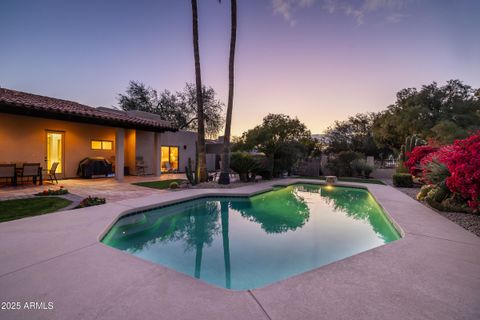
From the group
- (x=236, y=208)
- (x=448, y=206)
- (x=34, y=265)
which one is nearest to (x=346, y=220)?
(x=448, y=206)

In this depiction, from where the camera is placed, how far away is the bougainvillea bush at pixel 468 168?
16.3 ft

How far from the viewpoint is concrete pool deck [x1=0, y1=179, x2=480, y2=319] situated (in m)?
2.39

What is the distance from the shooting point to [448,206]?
23.7ft

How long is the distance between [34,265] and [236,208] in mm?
6316

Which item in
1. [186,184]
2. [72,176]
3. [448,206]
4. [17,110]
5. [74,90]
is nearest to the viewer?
[448,206]

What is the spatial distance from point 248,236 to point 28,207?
21.0 feet

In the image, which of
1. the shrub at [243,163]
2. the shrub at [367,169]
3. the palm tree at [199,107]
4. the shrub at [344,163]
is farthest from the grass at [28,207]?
the shrub at [367,169]

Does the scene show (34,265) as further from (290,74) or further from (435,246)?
(290,74)

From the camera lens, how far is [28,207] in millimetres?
6797

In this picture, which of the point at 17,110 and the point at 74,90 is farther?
the point at 74,90

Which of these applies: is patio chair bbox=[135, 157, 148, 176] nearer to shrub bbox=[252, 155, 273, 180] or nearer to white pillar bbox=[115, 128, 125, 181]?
white pillar bbox=[115, 128, 125, 181]

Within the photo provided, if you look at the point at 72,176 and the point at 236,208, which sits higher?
the point at 72,176

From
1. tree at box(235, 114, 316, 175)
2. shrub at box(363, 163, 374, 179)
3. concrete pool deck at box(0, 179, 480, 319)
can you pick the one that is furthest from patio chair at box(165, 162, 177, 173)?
shrub at box(363, 163, 374, 179)

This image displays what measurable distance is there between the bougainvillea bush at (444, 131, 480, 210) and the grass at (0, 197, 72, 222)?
10.3m
